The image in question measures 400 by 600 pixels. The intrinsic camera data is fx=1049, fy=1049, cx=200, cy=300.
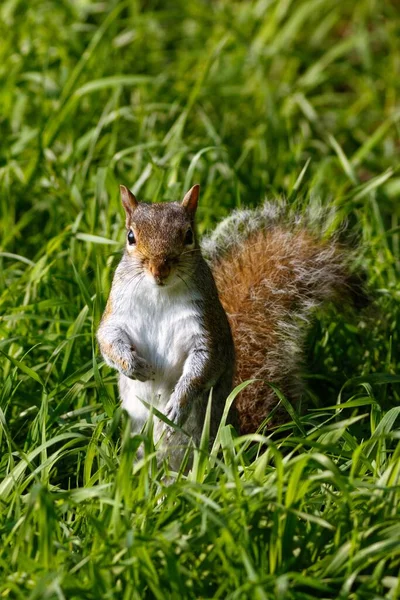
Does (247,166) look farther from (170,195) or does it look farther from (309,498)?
(309,498)

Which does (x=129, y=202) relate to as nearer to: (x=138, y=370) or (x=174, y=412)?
(x=138, y=370)

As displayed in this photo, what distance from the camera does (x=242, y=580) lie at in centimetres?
180

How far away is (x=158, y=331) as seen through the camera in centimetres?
233

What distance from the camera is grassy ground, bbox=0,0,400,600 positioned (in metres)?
1.84

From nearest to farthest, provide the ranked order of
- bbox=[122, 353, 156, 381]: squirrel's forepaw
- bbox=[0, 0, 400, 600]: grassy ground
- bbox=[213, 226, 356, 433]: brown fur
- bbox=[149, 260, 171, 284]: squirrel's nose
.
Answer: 1. bbox=[0, 0, 400, 600]: grassy ground
2. bbox=[149, 260, 171, 284]: squirrel's nose
3. bbox=[122, 353, 156, 381]: squirrel's forepaw
4. bbox=[213, 226, 356, 433]: brown fur

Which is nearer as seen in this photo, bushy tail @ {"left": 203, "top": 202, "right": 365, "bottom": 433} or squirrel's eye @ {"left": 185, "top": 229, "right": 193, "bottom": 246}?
squirrel's eye @ {"left": 185, "top": 229, "right": 193, "bottom": 246}

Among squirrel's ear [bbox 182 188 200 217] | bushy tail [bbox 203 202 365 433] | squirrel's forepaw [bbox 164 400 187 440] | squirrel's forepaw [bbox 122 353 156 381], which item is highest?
squirrel's ear [bbox 182 188 200 217]

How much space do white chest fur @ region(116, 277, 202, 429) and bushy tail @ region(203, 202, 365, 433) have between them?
29 cm

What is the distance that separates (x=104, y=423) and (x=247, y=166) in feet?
5.76

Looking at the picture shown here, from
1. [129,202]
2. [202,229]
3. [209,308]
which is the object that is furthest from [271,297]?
[202,229]

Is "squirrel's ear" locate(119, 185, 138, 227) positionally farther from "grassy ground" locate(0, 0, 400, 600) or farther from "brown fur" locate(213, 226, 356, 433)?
"brown fur" locate(213, 226, 356, 433)

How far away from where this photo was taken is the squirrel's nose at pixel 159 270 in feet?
7.13

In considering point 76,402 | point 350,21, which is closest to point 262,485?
point 76,402

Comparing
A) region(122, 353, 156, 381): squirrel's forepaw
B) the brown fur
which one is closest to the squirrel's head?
region(122, 353, 156, 381): squirrel's forepaw
